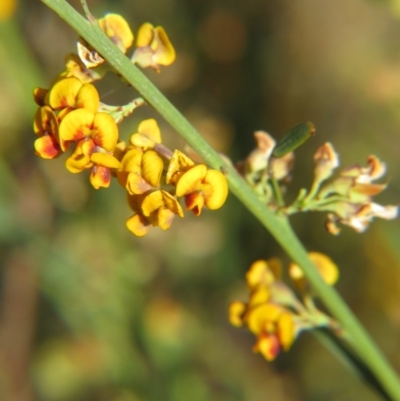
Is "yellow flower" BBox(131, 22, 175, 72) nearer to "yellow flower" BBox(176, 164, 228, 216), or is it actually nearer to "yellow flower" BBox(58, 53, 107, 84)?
"yellow flower" BBox(58, 53, 107, 84)

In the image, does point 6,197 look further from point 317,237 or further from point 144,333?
point 317,237

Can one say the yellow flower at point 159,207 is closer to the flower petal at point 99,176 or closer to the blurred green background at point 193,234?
the flower petal at point 99,176

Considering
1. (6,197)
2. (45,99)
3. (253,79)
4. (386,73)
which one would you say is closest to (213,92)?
(253,79)

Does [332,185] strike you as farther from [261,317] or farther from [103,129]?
[103,129]

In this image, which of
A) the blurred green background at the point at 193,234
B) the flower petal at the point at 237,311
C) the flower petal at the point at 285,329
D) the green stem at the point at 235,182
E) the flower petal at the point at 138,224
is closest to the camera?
the green stem at the point at 235,182

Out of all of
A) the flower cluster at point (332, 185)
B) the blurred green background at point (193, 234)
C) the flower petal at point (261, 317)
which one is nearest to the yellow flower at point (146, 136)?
the flower cluster at point (332, 185)

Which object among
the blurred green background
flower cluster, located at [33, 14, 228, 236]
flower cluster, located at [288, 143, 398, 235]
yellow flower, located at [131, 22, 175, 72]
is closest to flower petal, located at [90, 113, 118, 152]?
flower cluster, located at [33, 14, 228, 236]
